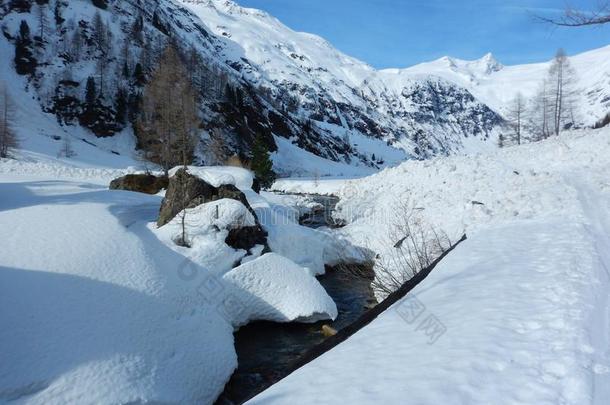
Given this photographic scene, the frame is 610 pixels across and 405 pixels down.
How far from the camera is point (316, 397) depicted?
11.5 ft

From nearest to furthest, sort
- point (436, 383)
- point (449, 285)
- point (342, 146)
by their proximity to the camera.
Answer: point (436, 383) → point (449, 285) → point (342, 146)

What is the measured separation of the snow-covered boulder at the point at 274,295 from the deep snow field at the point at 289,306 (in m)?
0.04

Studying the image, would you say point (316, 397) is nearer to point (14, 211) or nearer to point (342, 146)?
point (14, 211)

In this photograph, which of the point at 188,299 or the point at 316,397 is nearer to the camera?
the point at 316,397

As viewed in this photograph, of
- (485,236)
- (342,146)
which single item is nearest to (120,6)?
(342,146)

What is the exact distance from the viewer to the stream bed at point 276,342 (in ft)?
23.8

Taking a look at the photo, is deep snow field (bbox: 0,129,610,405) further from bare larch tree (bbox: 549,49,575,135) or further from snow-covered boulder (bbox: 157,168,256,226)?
bare larch tree (bbox: 549,49,575,135)

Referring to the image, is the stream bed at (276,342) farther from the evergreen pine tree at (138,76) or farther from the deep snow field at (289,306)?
the evergreen pine tree at (138,76)

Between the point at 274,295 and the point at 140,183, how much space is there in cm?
1504

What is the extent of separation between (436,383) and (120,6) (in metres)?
104

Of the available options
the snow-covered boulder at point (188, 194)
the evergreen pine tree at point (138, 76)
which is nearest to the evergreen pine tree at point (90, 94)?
the evergreen pine tree at point (138, 76)

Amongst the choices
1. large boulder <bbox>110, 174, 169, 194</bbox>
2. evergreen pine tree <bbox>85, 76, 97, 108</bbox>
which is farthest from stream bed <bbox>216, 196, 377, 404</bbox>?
evergreen pine tree <bbox>85, 76, 97, 108</bbox>

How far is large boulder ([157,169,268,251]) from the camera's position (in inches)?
480

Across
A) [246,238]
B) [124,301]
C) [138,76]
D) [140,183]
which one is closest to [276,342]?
[124,301]
